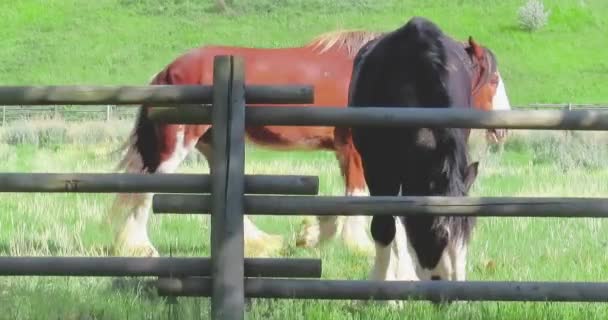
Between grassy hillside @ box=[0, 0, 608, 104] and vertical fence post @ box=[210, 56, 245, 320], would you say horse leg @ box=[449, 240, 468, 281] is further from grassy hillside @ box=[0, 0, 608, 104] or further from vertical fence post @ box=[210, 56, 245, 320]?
grassy hillside @ box=[0, 0, 608, 104]

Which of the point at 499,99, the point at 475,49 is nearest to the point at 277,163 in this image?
the point at 499,99

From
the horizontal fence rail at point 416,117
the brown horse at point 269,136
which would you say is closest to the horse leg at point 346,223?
the brown horse at point 269,136

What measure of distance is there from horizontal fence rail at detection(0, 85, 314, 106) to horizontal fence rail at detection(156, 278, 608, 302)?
0.80 m

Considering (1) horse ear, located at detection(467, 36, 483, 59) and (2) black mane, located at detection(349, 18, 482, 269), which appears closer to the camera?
(2) black mane, located at detection(349, 18, 482, 269)

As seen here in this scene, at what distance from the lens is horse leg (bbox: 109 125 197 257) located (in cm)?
827

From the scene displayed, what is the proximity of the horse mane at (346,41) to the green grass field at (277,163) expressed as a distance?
148 cm

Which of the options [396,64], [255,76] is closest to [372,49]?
[396,64]

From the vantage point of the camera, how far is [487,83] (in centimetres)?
779

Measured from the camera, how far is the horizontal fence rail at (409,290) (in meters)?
4.82

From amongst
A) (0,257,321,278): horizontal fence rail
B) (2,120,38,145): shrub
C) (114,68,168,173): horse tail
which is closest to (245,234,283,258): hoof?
(114,68,168,173): horse tail

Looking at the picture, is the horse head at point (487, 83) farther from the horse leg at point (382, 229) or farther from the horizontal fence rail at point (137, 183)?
the horizontal fence rail at point (137, 183)

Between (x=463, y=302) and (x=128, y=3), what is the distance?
56.8m

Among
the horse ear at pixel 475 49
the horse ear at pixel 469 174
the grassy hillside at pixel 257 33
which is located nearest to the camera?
the horse ear at pixel 469 174

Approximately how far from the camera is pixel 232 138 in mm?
4758
